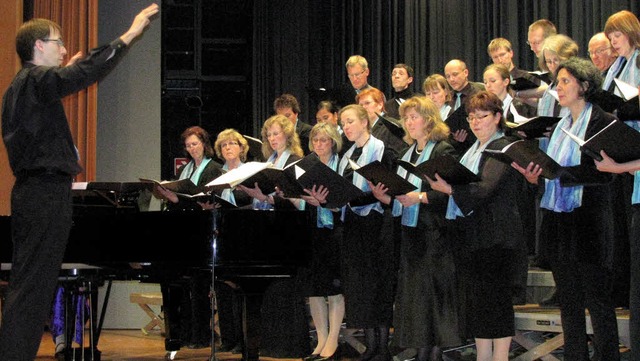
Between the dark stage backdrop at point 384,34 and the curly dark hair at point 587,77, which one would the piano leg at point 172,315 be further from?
the curly dark hair at point 587,77

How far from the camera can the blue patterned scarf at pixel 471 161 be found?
4.54m

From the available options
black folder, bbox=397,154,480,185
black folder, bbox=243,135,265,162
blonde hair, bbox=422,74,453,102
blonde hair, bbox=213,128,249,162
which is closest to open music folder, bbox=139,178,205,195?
blonde hair, bbox=213,128,249,162

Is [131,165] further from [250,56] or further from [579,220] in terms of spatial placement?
[579,220]

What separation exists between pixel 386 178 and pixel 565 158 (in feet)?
2.94

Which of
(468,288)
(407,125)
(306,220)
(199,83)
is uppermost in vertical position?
(199,83)

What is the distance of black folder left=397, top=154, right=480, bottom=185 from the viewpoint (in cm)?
423

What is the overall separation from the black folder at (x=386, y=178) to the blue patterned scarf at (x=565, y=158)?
0.71m

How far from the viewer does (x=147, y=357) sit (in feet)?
21.0

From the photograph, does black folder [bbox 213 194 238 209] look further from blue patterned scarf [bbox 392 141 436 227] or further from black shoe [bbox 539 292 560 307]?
black shoe [bbox 539 292 560 307]

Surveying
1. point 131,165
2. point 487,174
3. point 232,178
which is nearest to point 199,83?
point 131,165

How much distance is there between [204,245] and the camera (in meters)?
4.93

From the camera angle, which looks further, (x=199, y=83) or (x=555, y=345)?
(x=199, y=83)

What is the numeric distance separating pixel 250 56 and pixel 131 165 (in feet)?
5.77

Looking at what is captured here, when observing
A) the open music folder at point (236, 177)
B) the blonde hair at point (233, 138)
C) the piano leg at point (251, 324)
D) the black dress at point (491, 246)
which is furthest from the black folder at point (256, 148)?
the black dress at point (491, 246)
